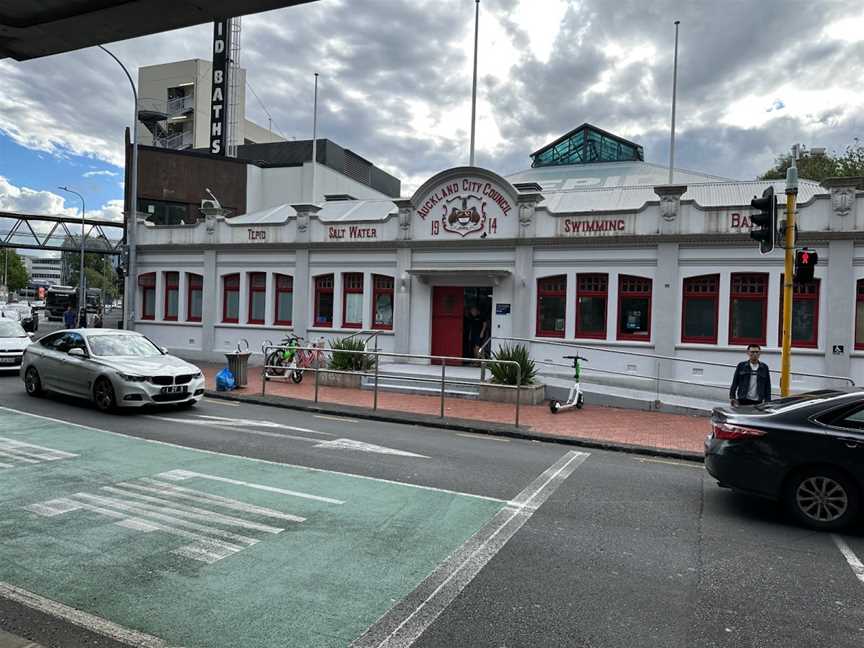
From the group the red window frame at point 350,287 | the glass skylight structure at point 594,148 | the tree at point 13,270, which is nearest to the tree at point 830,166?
the glass skylight structure at point 594,148

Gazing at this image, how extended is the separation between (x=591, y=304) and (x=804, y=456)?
11776 millimetres

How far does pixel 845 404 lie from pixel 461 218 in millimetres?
13897

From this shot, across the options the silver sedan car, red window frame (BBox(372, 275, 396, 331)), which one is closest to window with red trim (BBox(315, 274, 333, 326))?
red window frame (BBox(372, 275, 396, 331))

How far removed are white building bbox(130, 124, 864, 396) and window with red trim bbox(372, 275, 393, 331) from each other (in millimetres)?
50

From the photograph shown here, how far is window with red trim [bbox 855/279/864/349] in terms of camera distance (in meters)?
15.5

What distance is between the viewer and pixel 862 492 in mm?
6215

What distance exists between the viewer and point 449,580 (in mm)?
4754

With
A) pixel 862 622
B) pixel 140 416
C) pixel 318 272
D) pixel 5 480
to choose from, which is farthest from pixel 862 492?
pixel 318 272

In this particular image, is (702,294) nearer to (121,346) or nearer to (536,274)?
(536,274)

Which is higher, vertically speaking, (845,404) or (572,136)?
(572,136)

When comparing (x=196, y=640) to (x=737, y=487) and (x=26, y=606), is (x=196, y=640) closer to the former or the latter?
(x=26, y=606)

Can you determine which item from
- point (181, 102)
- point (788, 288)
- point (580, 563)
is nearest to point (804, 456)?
point (580, 563)

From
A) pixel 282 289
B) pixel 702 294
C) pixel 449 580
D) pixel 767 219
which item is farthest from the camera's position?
pixel 282 289

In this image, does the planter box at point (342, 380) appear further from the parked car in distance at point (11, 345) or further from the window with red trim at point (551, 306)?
the parked car in distance at point (11, 345)
